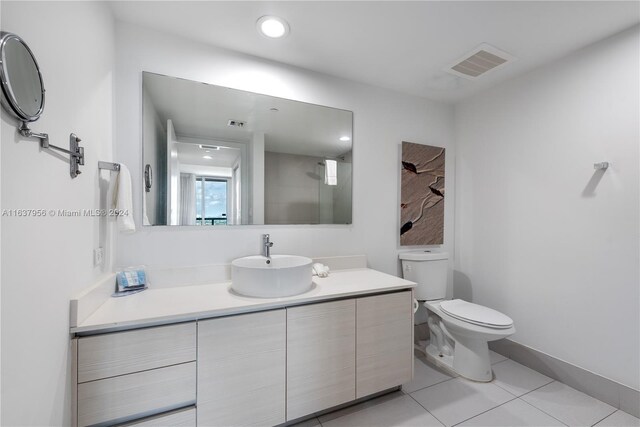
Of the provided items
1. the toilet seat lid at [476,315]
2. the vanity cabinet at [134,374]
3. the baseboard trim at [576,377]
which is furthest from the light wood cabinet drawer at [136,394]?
the baseboard trim at [576,377]

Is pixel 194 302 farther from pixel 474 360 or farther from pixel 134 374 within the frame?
pixel 474 360

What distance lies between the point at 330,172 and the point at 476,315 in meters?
1.46

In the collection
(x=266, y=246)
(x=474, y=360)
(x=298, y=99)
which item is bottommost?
(x=474, y=360)

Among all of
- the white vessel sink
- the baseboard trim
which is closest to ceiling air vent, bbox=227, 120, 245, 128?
the white vessel sink

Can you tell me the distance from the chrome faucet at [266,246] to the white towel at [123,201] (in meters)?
0.74

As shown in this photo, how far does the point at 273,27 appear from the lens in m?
1.57

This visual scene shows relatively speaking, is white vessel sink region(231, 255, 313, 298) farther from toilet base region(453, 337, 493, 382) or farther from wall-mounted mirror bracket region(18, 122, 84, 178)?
toilet base region(453, 337, 493, 382)

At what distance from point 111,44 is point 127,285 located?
4.31ft

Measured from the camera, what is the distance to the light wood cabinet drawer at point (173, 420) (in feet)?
3.69

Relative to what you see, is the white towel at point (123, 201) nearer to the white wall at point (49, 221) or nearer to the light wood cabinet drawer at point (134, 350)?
the white wall at point (49, 221)

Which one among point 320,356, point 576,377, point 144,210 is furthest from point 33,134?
point 576,377

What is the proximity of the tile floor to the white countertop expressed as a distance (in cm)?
71

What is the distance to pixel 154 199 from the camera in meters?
1.60

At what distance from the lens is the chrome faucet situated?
178cm
